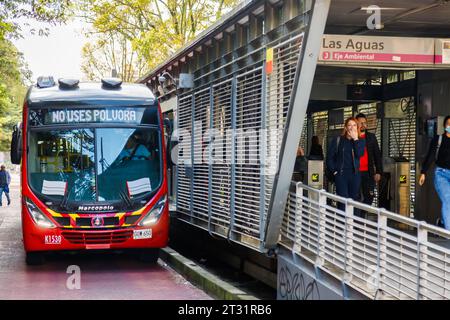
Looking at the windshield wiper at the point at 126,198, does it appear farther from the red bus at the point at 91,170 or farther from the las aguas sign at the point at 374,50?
the las aguas sign at the point at 374,50

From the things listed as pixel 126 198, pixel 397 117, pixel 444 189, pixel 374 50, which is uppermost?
pixel 374 50

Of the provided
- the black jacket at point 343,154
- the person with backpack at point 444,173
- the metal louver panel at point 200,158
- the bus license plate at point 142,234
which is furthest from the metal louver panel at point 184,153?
the person with backpack at point 444,173

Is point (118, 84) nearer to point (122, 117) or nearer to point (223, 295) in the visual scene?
point (122, 117)

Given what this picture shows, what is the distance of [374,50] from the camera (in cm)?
942

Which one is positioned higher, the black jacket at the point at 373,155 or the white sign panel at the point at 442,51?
the white sign panel at the point at 442,51

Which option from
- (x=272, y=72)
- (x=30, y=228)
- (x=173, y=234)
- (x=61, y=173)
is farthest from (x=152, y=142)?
(x=173, y=234)

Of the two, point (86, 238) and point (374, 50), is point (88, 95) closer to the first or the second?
point (86, 238)

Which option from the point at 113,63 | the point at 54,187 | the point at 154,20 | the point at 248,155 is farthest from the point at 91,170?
the point at 113,63

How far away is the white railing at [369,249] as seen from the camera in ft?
21.4

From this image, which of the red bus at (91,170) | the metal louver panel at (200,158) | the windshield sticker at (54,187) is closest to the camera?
the red bus at (91,170)

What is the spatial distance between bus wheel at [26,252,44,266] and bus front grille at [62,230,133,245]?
3.40 feet

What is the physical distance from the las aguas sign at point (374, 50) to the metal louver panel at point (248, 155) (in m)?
1.37

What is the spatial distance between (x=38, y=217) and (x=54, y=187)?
573mm

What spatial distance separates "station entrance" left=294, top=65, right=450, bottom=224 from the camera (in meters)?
12.4
